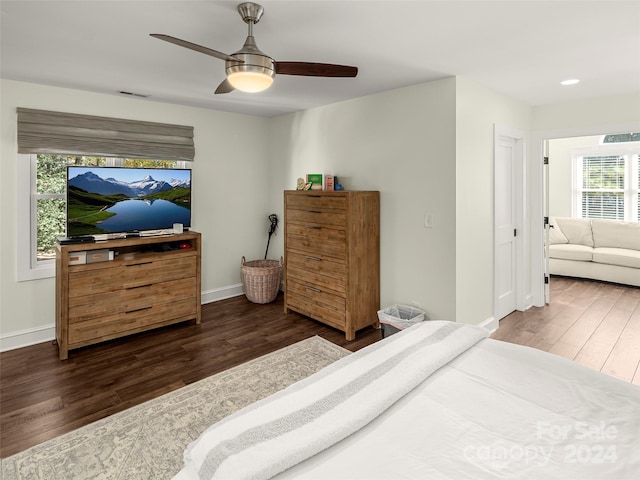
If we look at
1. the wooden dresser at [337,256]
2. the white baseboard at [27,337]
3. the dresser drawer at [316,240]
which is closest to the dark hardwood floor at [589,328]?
the wooden dresser at [337,256]

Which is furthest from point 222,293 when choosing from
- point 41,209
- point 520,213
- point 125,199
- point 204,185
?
point 520,213

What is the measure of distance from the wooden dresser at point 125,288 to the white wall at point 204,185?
1.43ft

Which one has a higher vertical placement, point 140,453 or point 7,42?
point 7,42

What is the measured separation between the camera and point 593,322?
3.95 meters

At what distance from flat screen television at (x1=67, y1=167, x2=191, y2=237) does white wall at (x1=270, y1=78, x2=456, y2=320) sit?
1.79 meters

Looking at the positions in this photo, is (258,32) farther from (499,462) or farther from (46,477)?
(46,477)

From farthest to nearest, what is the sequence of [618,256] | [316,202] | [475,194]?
[618,256] < [316,202] < [475,194]

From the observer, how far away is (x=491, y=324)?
3740 millimetres

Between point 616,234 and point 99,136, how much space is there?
7.29m

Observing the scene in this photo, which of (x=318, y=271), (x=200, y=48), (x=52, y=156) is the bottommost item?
(x=318, y=271)

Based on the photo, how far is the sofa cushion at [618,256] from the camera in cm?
521

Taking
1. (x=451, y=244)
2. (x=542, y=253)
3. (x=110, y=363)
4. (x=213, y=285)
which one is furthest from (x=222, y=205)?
(x=542, y=253)

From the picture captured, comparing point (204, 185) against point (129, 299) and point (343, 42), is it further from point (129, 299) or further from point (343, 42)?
point (343, 42)

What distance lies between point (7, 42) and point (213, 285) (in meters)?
3.13
